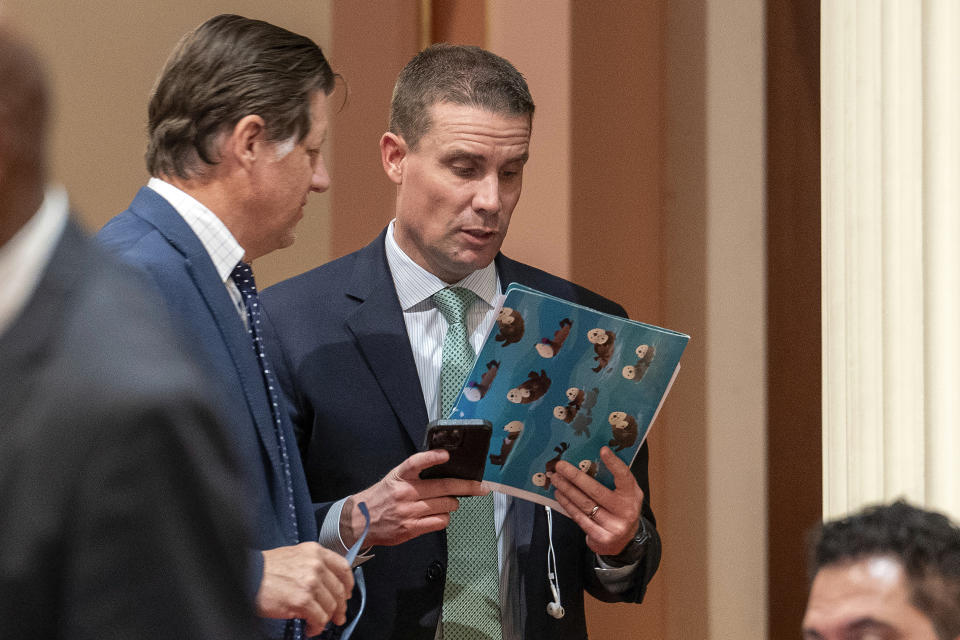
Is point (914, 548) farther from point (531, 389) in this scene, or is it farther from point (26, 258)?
point (26, 258)

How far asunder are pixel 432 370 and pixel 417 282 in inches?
7.9

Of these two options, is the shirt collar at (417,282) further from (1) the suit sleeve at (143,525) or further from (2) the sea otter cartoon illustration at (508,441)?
(1) the suit sleeve at (143,525)

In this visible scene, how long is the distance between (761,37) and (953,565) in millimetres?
2025

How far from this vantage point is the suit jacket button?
2184 millimetres

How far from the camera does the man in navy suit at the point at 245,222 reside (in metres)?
1.64

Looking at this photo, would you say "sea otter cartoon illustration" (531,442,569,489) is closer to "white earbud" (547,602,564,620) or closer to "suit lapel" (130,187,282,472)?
"white earbud" (547,602,564,620)

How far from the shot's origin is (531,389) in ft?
6.71

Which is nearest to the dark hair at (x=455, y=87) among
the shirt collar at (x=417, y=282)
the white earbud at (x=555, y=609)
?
the shirt collar at (x=417, y=282)

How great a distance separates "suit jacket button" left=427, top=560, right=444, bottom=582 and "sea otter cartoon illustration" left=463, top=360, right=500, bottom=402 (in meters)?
0.40

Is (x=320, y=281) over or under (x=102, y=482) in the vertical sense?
over

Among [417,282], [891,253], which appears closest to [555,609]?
[417,282]

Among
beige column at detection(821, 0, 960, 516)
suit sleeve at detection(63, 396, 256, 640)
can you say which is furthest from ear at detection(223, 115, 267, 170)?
beige column at detection(821, 0, 960, 516)

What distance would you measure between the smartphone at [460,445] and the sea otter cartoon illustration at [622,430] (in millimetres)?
296

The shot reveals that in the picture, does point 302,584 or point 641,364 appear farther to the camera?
point 641,364
